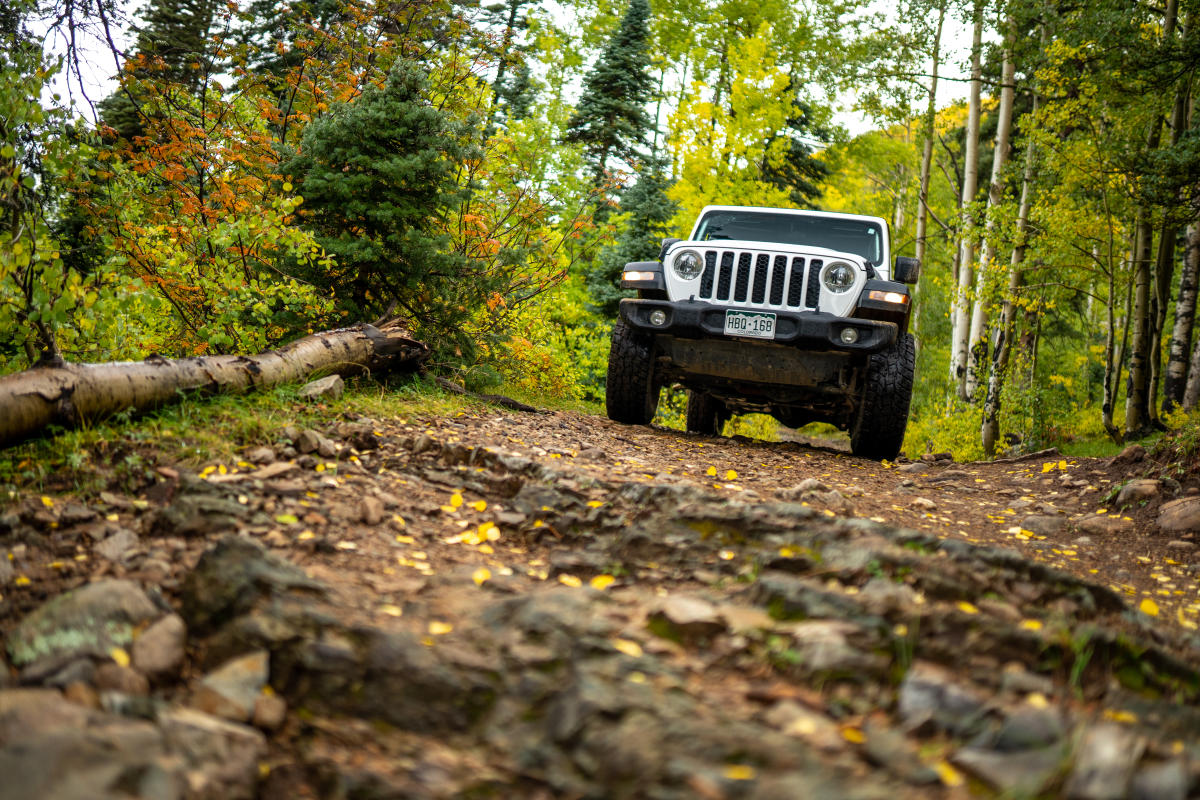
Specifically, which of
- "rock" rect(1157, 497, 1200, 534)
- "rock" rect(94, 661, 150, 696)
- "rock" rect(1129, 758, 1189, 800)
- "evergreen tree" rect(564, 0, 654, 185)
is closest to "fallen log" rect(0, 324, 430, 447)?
"rock" rect(94, 661, 150, 696)

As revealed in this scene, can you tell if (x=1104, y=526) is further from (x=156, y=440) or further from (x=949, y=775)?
(x=156, y=440)

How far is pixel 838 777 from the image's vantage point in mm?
1621

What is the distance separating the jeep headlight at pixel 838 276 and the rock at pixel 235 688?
17.1ft

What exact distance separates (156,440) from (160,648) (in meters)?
1.82

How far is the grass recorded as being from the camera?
10.6ft

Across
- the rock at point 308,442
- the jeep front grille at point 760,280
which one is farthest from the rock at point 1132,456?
the rock at point 308,442

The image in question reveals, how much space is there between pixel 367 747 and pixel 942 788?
4.21 ft

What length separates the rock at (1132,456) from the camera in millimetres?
6473

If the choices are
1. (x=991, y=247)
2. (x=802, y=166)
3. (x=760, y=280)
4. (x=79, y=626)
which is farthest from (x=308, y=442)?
(x=802, y=166)

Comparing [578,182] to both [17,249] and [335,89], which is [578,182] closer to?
[335,89]

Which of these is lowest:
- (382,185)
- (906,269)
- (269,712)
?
(269,712)

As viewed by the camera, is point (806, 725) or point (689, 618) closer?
point (806, 725)

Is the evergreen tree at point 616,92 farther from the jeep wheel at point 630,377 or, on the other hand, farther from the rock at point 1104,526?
the rock at point 1104,526

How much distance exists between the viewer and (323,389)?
4836mm
